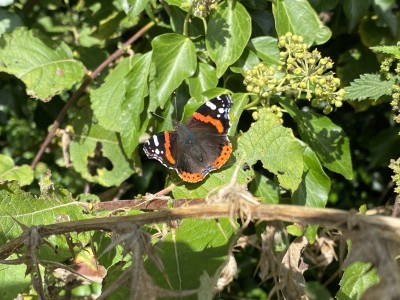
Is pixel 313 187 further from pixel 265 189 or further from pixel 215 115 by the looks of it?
pixel 215 115

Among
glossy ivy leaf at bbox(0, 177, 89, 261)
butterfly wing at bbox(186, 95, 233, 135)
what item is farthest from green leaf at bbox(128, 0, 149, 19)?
glossy ivy leaf at bbox(0, 177, 89, 261)

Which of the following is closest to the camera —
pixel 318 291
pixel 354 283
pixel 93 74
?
pixel 354 283


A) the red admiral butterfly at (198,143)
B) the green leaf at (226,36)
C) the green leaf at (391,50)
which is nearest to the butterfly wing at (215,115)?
the red admiral butterfly at (198,143)

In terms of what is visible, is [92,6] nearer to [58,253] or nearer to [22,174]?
[22,174]

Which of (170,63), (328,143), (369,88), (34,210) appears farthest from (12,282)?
(369,88)

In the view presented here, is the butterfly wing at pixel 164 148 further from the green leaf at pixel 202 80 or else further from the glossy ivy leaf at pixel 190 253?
the glossy ivy leaf at pixel 190 253

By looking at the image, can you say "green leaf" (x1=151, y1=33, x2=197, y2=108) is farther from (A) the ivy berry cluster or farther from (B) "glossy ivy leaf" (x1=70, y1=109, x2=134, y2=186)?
(B) "glossy ivy leaf" (x1=70, y1=109, x2=134, y2=186)
